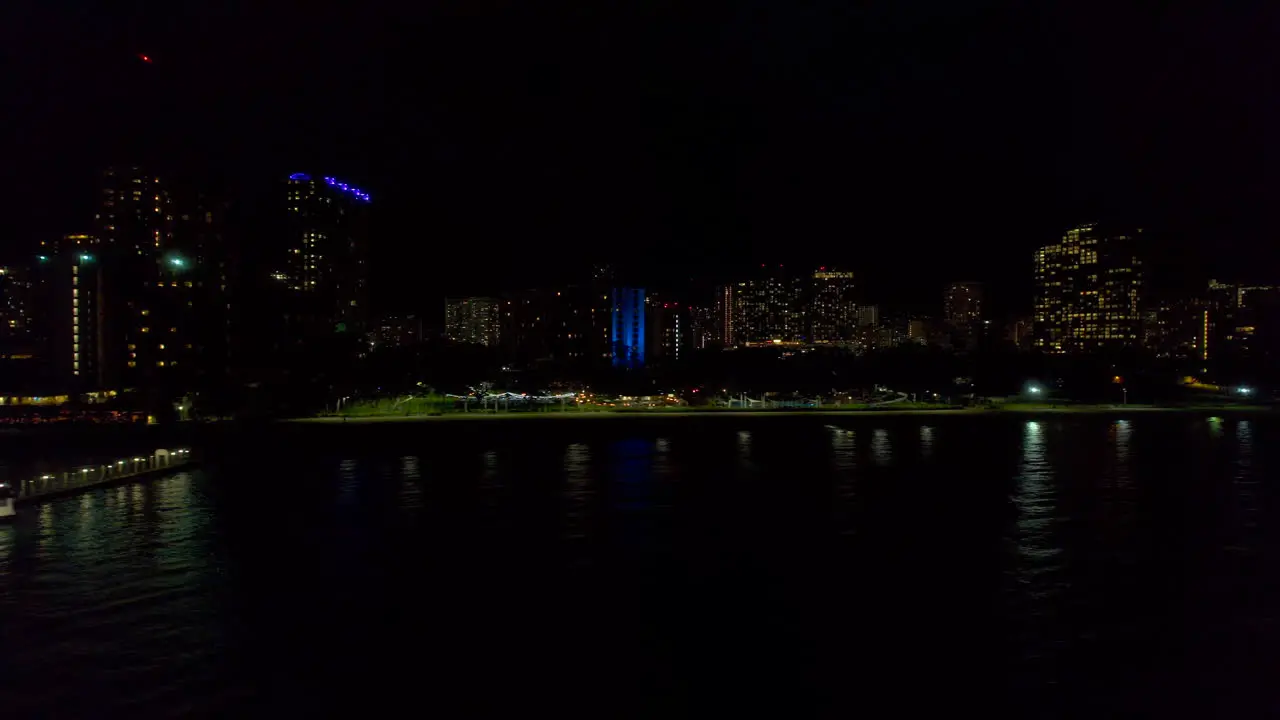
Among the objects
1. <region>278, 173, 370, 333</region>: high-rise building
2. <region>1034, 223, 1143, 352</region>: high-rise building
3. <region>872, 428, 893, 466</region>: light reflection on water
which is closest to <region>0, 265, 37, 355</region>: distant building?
<region>278, 173, 370, 333</region>: high-rise building

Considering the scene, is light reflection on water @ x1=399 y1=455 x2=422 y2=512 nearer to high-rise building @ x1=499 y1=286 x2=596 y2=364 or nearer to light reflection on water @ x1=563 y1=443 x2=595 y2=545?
light reflection on water @ x1=563 y1=443 x2=595 y2=545

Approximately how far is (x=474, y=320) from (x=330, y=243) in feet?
64.4

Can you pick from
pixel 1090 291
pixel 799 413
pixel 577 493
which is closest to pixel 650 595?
pixel 577 493

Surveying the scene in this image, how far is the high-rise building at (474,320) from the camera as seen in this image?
90.4 m

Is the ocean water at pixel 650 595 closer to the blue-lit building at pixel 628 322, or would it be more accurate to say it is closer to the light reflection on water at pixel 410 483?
the light reflection on water at pixel 410 483

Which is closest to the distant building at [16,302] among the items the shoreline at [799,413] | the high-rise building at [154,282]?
the high-rise building at [154,282]

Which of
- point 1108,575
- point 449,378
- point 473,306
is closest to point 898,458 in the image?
point 1108,575

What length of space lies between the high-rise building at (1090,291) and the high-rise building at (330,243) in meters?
64.1

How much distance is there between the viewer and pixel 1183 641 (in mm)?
7078

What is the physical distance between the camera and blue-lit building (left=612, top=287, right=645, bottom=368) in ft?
255

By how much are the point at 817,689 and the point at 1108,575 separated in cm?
464

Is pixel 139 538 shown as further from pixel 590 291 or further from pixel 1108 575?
pixel 590 291

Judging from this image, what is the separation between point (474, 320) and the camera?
94.3 metres

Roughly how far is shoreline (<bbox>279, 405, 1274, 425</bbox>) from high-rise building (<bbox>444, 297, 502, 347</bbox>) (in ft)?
176
